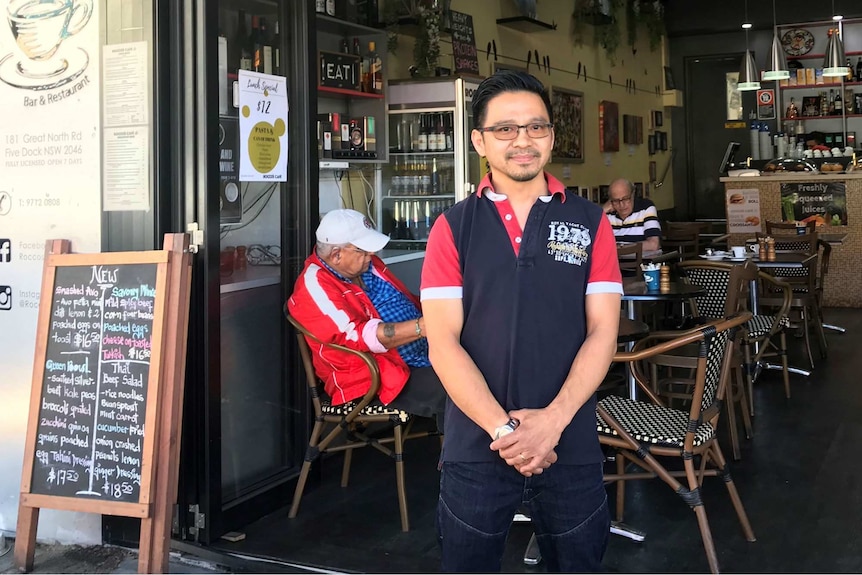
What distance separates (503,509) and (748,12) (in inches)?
430

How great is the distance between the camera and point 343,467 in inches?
164

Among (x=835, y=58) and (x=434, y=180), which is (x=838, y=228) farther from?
(x=434, y=180)

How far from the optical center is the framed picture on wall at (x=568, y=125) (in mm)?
8734

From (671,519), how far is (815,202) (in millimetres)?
6429

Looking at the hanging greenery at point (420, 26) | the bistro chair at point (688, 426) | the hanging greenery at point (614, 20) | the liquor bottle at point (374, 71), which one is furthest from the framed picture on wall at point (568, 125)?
the bistro chair at point (688, 426)

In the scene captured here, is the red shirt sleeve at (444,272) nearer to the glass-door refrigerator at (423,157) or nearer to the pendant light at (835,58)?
the glass-door refrigerator at (423,157)

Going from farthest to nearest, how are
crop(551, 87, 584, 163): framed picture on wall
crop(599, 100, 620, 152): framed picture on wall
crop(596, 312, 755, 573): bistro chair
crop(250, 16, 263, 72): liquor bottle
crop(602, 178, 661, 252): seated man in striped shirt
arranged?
crop(599, 100, 620, 152): framed picture on wall
crop(551, 87, 584, 163): framed picture on wall
crop(602, 178, 661, 252): seated man in striped shirt
crop(250, 16, 263, 72): liquor bottle
crop(596, 312, 755, 573): bistro chair

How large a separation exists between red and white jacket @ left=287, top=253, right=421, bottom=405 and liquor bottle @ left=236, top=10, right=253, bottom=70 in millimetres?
778

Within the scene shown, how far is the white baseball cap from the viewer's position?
3.54 metres

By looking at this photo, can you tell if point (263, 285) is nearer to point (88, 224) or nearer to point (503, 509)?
point (88, 224)

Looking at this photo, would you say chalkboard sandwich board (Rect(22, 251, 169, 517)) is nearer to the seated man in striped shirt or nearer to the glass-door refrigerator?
the glass-door refrigerator

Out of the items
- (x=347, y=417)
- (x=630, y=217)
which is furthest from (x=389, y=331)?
(x=630, y=217)

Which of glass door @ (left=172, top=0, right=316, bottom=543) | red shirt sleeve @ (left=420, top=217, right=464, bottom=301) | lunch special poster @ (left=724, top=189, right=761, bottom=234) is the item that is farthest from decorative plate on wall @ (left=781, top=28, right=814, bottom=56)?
red shirt sleeve @ (left=420, top=217, right=464, bottom=301)

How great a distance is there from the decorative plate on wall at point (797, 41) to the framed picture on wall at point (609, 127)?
288 centimetres
